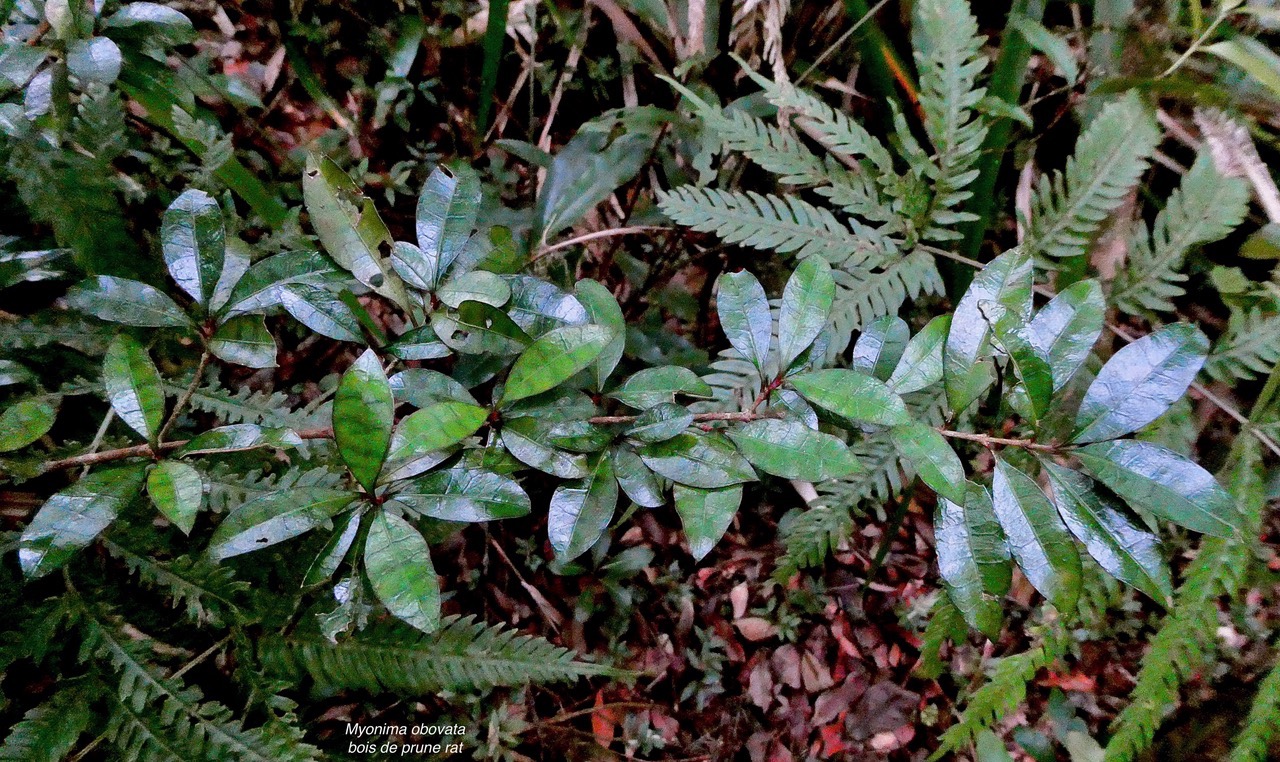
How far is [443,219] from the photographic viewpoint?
0.68 meters

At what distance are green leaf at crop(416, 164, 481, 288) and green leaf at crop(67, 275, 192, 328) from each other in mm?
245

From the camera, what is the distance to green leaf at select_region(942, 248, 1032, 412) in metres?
0.61

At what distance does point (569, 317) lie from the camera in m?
0.67

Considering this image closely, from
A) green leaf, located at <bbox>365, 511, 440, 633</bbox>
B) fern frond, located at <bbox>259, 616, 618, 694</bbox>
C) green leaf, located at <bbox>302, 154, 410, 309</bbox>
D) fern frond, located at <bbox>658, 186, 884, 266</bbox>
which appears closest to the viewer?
green leaf, located at <bbox>365, 511, 440, 633</bbox>

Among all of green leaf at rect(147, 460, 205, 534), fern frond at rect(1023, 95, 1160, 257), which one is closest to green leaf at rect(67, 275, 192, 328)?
green leaf at rect(147, 460, 205, 534)

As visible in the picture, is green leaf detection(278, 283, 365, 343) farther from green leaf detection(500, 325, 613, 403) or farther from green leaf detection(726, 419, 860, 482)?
green leaf detection(726, 419, 860, 482)

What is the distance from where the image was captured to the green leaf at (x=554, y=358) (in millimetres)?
591

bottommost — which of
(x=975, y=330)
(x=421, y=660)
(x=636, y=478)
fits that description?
(x=421, y=660)

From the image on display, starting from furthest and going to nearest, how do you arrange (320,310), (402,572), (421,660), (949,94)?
(949,94)
(421,660)
(320,310)
(402,572)

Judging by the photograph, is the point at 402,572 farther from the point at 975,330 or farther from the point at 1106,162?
the point at 1106,162


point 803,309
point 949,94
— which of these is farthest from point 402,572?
point 949,94

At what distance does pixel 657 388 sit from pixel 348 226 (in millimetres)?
343

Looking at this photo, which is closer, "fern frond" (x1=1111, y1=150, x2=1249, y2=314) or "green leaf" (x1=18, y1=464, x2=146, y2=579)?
"green leaf" (x1=18, y1=464, x2=146, y2=579)

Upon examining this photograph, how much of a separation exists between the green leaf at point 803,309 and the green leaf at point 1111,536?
9.7 inches
